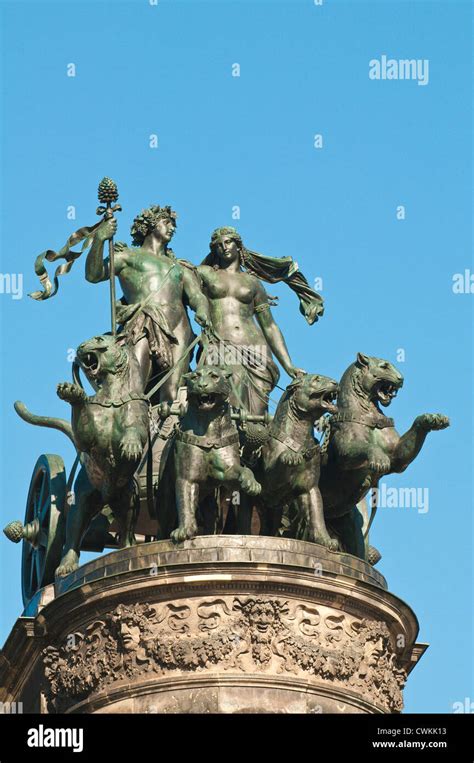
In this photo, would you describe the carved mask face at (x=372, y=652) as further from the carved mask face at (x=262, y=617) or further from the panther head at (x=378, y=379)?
A: the panther head at (x=378, y=379)

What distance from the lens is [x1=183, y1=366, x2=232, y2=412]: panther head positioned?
1555 inches

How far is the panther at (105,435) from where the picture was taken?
3991 cm

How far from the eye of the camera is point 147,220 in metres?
45.7

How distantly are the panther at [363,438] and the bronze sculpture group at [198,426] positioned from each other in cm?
2

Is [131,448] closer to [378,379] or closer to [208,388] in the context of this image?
[208,388]

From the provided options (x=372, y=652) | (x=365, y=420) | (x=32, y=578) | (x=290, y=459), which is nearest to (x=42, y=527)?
(x=32, y=578)

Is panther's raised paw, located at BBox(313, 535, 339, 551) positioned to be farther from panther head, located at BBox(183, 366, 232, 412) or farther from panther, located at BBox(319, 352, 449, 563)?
panther head, located at BBox(183, 366, 232, 412)

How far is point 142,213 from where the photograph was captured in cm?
4578

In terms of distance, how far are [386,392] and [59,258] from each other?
6620 millimetres

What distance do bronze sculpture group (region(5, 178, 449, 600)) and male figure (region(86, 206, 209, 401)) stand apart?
0.08 ft

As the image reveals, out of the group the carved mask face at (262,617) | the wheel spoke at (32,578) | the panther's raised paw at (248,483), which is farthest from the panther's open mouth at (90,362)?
the carved mask face at (262,617)
